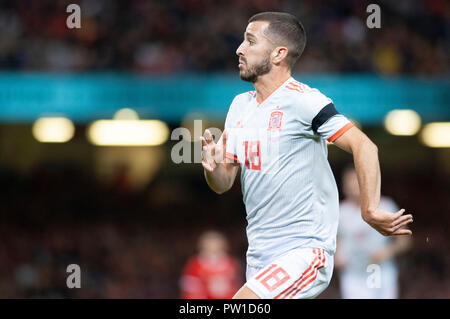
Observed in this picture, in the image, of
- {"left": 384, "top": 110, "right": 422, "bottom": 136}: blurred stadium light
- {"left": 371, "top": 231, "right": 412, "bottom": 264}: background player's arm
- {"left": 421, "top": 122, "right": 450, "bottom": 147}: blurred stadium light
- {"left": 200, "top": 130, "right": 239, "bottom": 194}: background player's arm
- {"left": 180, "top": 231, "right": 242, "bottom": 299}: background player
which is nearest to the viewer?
{"left": 200, "top": 130, "right": 239, "bottom": 194}: background player's arm

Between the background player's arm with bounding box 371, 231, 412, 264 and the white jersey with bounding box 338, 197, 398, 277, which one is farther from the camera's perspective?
→ the white jersey with bounding box 338, 197, 398, 277

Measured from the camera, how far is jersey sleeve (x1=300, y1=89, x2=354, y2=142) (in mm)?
4363

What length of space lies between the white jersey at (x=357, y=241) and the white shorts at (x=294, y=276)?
402 centimetres

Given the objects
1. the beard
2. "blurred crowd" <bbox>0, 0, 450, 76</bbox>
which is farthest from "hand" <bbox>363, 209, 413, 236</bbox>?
"blurred crowd" <bbox>0, 0, 450, 76</bbox>

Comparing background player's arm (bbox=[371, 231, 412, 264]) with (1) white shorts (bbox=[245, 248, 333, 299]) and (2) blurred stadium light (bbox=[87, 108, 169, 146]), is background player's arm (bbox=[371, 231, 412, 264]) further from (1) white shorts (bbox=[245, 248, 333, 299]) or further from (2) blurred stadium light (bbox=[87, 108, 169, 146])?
(2) blurred stadium light (bbox=[87, 108, 169, 146])

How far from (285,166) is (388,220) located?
72 cm

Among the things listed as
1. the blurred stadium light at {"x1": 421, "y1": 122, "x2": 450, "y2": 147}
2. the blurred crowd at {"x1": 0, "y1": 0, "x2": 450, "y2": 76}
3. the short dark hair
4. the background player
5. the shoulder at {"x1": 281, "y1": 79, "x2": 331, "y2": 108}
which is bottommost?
the background player

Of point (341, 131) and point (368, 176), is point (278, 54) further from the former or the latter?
point (368, 176)

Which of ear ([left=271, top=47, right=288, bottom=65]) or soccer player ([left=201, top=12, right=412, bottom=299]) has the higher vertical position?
ear ([left=271, top=47, right=288, bottom=65])

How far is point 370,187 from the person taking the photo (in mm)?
4230

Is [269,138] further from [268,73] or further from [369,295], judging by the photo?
[369,295]

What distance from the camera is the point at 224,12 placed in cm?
1495

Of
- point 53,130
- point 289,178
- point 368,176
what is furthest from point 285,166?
point 53,130

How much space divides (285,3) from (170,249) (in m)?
5.09
